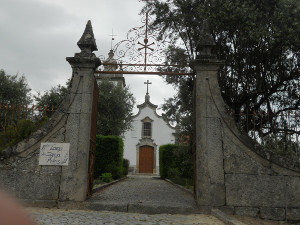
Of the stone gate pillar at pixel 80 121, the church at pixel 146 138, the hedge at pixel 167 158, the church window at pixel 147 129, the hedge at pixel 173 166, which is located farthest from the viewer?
the church window at pixel 147 129

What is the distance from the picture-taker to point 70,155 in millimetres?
5715

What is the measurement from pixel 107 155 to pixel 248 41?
924 cm

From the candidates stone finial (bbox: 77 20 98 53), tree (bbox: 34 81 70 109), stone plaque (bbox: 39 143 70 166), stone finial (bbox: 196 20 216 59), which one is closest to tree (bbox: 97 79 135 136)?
tree (bbox: 34 81 70 109)

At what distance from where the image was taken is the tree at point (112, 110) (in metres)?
17.9

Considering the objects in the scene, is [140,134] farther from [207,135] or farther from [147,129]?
[207,135]

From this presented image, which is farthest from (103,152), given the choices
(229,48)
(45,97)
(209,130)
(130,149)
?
(130,149)

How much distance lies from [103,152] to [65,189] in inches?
351

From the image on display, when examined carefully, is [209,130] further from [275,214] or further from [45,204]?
[45,204]

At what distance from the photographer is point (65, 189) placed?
5555mm

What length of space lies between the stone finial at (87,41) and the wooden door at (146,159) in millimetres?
21007

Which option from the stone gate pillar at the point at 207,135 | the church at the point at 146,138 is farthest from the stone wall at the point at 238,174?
the church at the point at 146,138

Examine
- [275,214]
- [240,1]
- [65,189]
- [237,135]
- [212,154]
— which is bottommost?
[275,214]

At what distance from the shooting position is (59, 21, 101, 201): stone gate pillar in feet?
18.3

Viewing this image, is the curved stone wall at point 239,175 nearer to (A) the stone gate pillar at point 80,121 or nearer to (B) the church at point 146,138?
(A) the stone gate pillar at point 80,121
